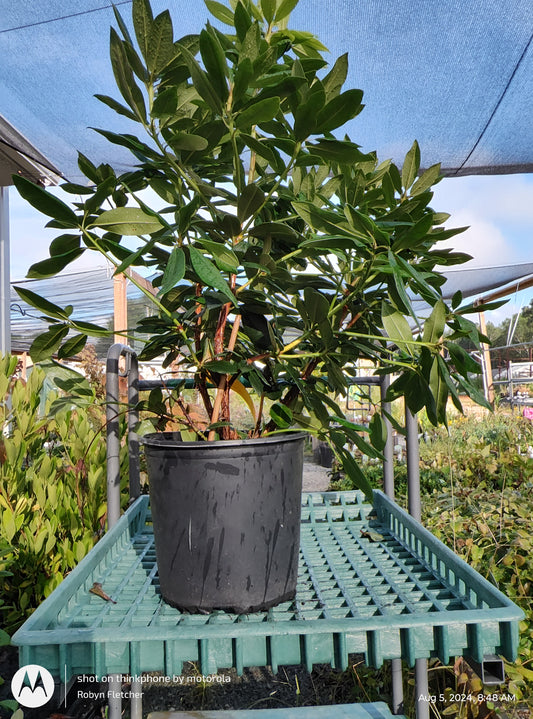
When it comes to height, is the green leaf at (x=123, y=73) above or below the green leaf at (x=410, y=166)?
above

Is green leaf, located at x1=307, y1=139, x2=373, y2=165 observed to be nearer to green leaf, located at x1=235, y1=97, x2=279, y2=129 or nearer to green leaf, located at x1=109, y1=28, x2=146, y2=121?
green leaf, located at x1=235, y1=97, x2=279, y2=129

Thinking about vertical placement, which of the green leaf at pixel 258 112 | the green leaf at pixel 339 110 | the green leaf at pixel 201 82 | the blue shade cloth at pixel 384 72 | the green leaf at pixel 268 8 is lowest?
the green leaf at pixel 258 112

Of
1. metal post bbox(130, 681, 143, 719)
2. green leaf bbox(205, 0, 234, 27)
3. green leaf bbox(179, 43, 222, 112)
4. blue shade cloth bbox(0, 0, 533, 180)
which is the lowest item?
metal post bbox(130, 681, 143, 719)

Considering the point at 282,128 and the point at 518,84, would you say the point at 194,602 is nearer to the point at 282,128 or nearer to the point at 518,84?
the point at 282,128

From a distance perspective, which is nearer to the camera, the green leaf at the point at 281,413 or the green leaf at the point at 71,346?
the green leaf at the point at 281,413

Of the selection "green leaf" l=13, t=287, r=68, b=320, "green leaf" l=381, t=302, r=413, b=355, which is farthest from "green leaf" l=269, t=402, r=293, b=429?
"green leaf" l=13, t=287, r=68, b=320

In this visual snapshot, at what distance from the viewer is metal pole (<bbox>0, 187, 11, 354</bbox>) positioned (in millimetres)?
2705

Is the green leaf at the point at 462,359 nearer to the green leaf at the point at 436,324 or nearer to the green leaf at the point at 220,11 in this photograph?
the green leaf at the point at 436,324

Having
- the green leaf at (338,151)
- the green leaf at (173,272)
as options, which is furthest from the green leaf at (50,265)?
the green leaf at (338,151)

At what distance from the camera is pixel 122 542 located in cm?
85

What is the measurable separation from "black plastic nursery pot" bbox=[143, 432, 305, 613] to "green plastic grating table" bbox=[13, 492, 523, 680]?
29 mm

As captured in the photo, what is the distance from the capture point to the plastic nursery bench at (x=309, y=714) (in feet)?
2.57

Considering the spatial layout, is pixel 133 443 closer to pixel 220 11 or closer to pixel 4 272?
pixel 220 11

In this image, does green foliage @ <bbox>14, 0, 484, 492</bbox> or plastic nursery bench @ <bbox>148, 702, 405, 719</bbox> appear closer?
green foliage @ <bbox>14, 0, 484, 492</bbox>
